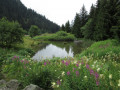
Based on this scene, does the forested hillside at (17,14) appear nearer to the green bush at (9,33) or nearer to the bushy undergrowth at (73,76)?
the green bush at (9,33)

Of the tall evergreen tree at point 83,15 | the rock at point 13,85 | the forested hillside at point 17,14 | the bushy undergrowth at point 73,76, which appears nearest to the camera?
the bushy undergrowth at point 73,76

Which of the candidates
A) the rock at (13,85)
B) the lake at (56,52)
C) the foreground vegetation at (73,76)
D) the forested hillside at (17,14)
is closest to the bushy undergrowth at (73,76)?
the foreground vegetation at (73,76)

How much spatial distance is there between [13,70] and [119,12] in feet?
67.6

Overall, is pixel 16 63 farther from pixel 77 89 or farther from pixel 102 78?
pixel 102 78

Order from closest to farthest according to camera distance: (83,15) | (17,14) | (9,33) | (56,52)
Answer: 1. (9,33)
2. (56,52)
3. (83,15)
4. (17,14)

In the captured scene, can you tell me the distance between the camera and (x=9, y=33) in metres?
10.3

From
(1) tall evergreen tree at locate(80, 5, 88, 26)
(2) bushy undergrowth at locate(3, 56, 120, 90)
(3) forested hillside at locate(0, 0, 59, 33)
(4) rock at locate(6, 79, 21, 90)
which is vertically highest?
(3) forested hillside at locate(0, 0, 59, 33)

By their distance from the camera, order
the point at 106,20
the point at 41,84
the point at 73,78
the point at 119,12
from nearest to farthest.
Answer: the point at 73,78 < the point at 41,84 < the point at 119,12 < the point at 106,20

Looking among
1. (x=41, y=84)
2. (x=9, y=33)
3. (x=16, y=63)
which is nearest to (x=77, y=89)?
(x=41, y=84)

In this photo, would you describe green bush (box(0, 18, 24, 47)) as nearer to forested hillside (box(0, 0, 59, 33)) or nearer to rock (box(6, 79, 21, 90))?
rock (box(6, 79, 21, 90))

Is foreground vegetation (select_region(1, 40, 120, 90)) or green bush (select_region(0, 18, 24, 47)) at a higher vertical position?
green bush (select_region(0, 18, 24, 47))

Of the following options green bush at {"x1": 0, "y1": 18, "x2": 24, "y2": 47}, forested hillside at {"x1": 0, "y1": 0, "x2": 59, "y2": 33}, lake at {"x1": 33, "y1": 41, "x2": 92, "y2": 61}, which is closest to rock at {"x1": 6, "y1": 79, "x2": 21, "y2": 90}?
lake at {"x1": 33, "y1": 41, "x2": 92, "y2": 61}

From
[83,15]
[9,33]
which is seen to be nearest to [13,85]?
[9,33]

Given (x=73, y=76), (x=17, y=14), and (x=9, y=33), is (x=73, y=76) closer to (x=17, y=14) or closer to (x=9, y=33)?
(x=9, y=33)
